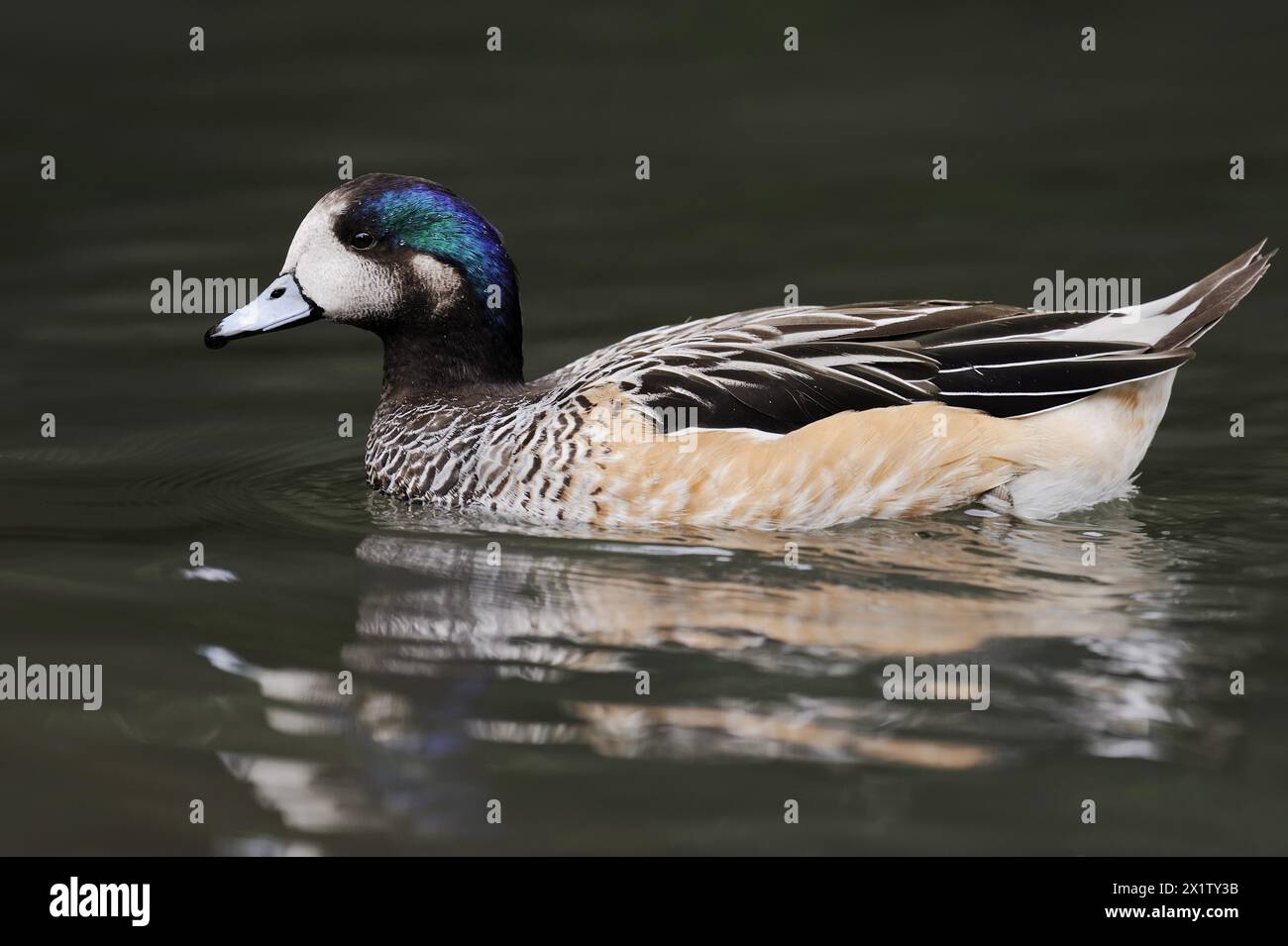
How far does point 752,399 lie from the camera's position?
8.79 m

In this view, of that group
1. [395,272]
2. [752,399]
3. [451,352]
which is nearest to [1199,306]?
[752,399]

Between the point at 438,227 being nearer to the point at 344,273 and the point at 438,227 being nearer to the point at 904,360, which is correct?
the point at 344,273

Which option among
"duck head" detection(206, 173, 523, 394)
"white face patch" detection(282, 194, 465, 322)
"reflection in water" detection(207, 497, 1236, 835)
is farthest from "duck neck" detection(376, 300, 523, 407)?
"reflection in water" detection(207, 497, 1236, 835)

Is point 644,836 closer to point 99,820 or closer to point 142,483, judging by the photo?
point 99,820

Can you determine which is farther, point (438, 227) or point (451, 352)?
point (451, 352)

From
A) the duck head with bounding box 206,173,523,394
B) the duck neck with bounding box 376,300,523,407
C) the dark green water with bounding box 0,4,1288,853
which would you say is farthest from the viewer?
the duck neck with bounding box 376,300,523,407

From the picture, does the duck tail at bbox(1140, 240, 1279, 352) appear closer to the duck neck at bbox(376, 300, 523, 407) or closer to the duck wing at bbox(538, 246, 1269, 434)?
the duck wing at bbox(538, 246, 1269, 434)

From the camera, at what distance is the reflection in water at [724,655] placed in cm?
653

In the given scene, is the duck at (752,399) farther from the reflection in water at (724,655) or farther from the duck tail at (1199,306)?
the reflection in water at (724,655)

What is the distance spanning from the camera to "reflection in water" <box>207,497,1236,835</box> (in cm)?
653

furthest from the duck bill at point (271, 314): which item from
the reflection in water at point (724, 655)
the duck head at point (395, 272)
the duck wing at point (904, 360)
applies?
the duck wing at point (904, 360)

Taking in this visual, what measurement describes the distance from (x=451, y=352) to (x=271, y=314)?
0.86 meters

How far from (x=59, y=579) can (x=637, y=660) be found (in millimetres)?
2705

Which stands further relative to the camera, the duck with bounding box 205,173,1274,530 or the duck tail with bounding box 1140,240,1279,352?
the duck tail with bounding box 1140,240,1279,352
